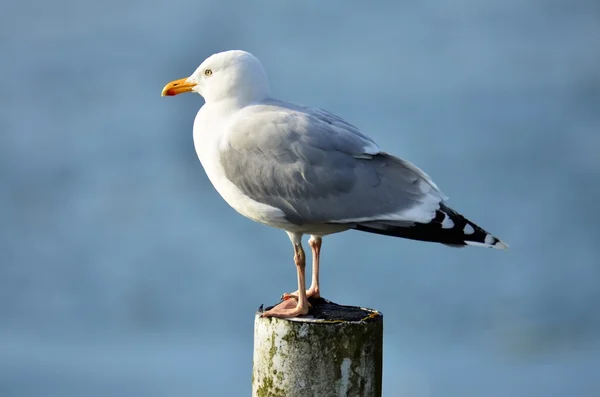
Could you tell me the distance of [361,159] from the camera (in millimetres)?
4348

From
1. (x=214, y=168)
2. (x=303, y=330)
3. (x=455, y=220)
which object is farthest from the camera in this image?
(x=214, y=168)

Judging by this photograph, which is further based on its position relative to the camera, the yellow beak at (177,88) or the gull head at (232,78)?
the yellow beak at (177,88)

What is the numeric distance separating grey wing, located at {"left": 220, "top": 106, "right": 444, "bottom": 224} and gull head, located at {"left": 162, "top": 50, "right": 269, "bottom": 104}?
1.07ft

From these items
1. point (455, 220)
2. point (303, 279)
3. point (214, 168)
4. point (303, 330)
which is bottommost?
point (303, 330)

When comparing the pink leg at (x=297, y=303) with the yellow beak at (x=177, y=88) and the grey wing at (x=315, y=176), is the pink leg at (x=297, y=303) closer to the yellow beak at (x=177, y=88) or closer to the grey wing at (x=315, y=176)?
the grey wing at (x=315, y=176)

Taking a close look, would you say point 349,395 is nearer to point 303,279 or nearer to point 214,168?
point 303,279

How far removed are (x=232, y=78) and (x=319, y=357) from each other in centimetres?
168

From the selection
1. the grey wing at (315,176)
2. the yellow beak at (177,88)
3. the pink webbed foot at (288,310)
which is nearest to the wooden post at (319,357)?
the pink webbed foot at (288,310)

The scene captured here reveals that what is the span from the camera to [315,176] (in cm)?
425

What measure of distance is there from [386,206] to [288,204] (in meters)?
0.47

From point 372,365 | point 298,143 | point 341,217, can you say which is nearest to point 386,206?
point 341,217

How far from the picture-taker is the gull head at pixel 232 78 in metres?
4.61

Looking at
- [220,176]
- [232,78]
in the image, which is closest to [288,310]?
[220,176]

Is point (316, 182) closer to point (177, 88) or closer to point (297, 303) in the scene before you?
point (297, 303)
